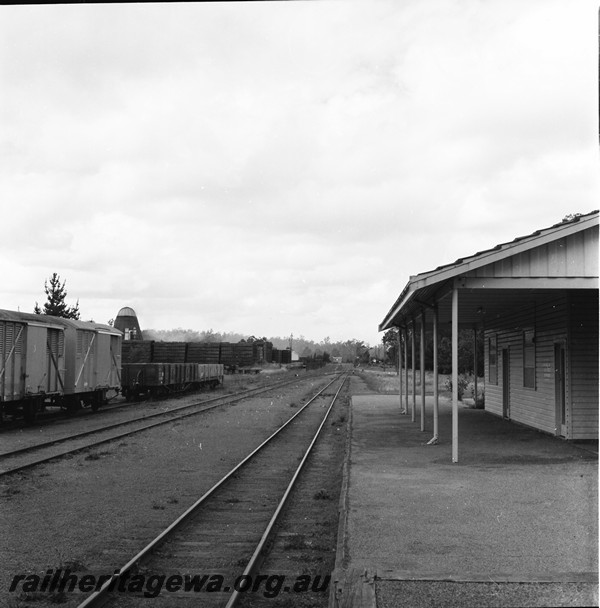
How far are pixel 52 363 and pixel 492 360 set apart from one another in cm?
1311

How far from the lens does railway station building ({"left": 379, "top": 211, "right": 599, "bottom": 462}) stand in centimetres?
1055

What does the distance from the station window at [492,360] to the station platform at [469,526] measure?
656cm

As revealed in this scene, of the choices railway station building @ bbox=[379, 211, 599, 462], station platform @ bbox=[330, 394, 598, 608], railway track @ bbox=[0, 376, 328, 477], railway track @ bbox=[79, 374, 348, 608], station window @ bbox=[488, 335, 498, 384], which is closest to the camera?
station platform @ bbox=[330, 394, 598, 608]

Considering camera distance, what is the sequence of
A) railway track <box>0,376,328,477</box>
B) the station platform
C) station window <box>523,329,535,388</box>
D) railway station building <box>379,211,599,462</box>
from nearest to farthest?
the station platform < railway station building <box>379,211,599,462</box> < railway track <box>0,376,328,477</box> < station window <box>523,329,535,388</box>

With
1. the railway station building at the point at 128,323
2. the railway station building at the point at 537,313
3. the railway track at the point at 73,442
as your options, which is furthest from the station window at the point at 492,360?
the railway station building at the point at 128,323

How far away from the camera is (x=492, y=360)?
20.4 m

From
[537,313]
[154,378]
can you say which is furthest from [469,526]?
[154,378]

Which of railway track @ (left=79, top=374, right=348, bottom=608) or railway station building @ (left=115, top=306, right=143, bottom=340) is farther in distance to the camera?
railway station building @ (left=115, top=306, right=143, bottom=340)

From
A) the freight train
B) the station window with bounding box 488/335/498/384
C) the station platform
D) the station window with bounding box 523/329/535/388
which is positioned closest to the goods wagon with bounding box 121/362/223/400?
the freight train

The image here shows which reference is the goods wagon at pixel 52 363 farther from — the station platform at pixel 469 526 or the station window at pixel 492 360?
the station window at pixel 492 360

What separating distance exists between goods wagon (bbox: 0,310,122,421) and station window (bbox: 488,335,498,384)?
41.9 ft

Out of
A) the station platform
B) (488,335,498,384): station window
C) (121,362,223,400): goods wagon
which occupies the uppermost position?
(488,335,498,384): station window

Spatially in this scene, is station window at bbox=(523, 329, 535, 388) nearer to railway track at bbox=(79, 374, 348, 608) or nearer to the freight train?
railway track at bbox=(79, 374, 348, 608)

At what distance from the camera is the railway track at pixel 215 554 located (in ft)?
17.5
